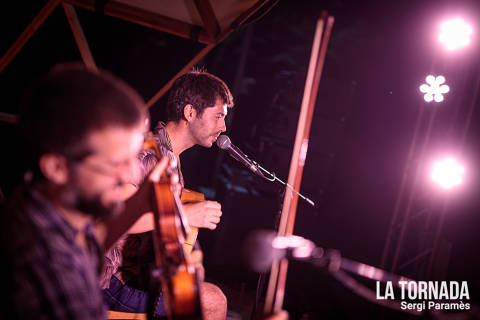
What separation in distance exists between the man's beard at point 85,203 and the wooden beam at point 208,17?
2.72 metres

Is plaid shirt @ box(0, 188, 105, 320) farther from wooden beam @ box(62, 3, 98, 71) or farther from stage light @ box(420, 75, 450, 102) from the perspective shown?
stage light @ box(420, 75, 450, 102)

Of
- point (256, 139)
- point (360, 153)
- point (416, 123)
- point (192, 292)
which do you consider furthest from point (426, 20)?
point (192, 292)

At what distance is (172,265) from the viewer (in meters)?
1.30

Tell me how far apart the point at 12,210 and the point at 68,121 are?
1.06ft

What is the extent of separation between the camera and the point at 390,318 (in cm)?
488

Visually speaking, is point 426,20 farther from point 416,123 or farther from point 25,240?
point 25,240

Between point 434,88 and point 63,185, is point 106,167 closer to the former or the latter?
point 63,185

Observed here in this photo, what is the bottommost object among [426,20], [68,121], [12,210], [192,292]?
[192,292]

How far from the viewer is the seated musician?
→ 2119 millimetres

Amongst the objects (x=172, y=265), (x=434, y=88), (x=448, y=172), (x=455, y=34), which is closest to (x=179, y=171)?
(x=172, y=265)

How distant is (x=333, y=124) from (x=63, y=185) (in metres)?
5.05

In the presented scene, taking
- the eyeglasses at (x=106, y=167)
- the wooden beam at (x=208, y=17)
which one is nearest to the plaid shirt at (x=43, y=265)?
the eyeglasses at (x=106, y=167)

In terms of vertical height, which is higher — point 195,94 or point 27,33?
point 27,33

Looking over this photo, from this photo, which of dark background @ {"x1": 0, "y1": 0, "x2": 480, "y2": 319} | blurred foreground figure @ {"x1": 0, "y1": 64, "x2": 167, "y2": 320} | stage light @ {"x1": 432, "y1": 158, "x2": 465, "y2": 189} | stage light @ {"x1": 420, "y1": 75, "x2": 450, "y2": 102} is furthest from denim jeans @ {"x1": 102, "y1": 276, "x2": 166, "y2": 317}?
stage light @ {"x1": 420, "y1": 75, "x2": 450, "y2": 102}
